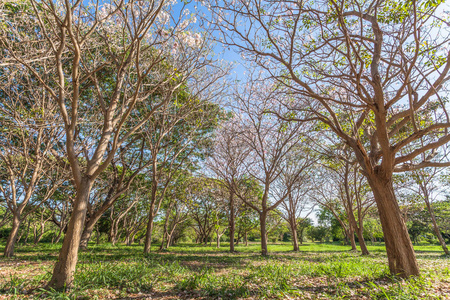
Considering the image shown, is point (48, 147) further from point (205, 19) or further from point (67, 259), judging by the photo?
point (205, 19)

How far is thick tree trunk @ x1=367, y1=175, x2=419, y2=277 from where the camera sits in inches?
186

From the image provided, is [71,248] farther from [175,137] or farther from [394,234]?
[175,137]

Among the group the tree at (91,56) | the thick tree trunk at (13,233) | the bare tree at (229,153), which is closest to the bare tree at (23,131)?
the thick tree trunk at (13,233)

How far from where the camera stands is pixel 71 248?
3.99m

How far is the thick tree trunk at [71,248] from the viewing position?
3.79 meters

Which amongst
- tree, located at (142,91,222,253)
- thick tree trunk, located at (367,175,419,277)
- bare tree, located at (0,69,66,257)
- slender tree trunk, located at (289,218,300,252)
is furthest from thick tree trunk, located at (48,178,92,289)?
slender tree trunk, located at (289,218,300,252)

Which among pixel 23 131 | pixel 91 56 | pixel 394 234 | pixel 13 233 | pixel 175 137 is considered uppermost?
pixel 175 137

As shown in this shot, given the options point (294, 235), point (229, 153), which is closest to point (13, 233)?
point (229, 153)

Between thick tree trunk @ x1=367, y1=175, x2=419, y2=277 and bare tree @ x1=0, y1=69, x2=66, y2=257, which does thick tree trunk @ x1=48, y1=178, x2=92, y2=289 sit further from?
thick tree trunk @ x1=367, y1=175, x2=419, y2=277

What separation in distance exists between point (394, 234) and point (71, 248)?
268 inches

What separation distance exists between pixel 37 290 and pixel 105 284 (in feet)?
3.48

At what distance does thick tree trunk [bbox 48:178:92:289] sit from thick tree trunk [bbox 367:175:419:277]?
260 inches

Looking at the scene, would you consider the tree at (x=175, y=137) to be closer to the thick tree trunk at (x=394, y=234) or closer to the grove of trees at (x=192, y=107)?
the grove of trees at (x=192, y=107)

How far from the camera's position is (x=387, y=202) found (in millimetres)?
5105
